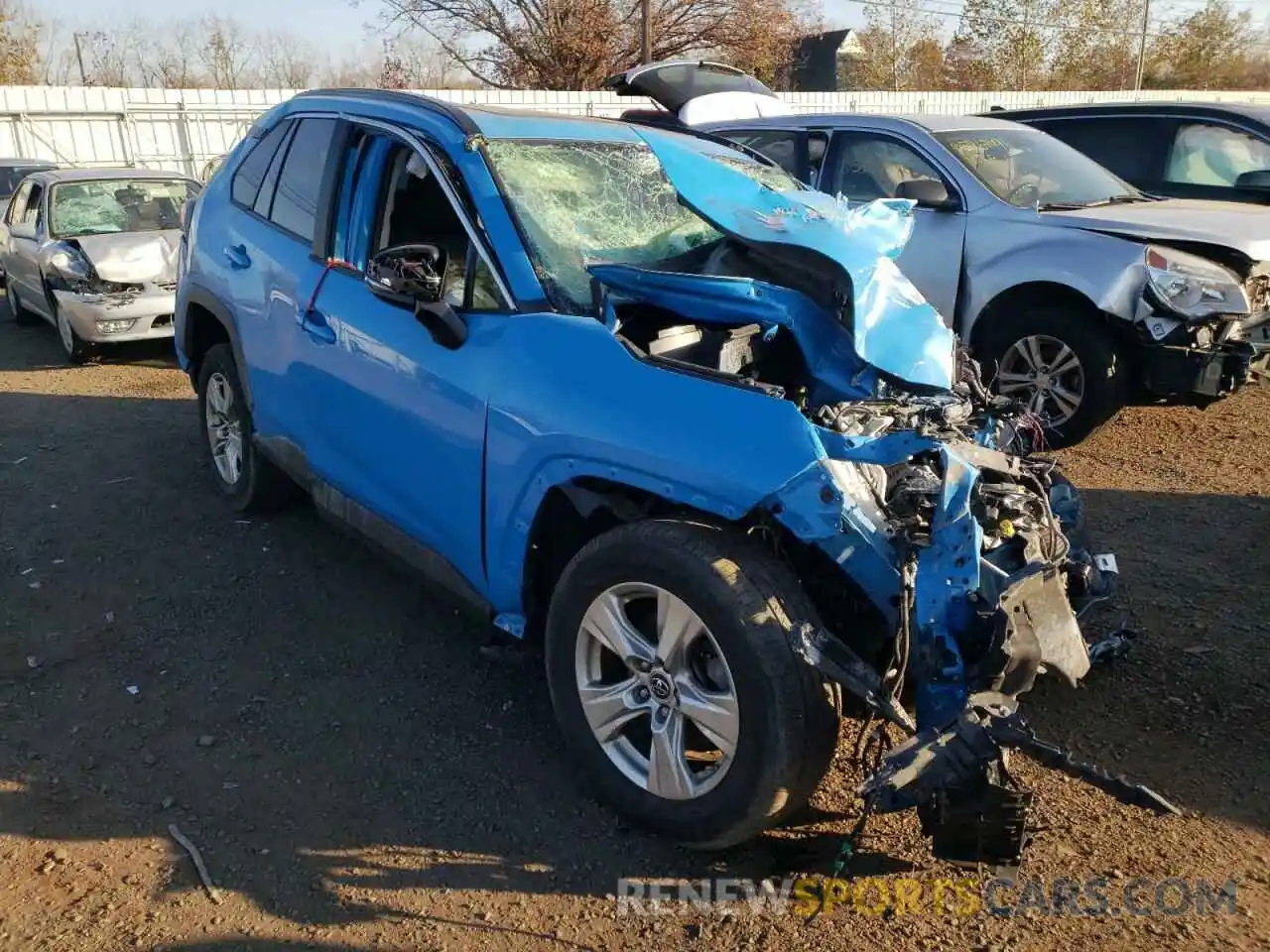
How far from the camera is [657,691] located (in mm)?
2805

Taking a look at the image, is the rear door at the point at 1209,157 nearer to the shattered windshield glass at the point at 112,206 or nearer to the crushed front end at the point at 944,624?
the crushed front end at the point at 944,624

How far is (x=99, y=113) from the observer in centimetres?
1836

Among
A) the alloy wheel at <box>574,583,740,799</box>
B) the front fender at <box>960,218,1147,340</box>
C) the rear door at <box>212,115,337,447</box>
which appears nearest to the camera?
the alloy wheel at <box>574,583,740,799</box>

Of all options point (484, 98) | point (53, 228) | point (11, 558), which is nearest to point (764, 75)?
point (484, 98)

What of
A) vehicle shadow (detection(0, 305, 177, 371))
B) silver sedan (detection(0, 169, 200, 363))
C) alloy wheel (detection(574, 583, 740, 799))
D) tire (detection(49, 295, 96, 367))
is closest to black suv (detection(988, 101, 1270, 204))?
alloy wheel (detection(574, 583, 740, 799))

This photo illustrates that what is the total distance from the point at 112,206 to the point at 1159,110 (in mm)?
9805

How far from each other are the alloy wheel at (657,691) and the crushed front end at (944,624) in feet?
1.13

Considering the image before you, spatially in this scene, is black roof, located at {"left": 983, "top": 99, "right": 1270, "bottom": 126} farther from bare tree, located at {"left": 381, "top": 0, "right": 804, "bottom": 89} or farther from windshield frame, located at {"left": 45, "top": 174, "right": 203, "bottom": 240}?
bare tree, located at {"left": 381, "top": 0, "right": 804, "bottom": 89}

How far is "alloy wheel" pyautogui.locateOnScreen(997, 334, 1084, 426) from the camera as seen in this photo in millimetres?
5977

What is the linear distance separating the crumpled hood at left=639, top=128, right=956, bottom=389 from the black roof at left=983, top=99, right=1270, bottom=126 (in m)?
6.55

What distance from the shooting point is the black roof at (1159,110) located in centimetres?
854

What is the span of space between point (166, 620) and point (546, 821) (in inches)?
83.5

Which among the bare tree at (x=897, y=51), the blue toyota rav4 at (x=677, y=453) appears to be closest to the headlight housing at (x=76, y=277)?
the blue toyota rav4 at (x=677, y=453)

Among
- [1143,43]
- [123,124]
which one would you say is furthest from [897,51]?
[123,124]
